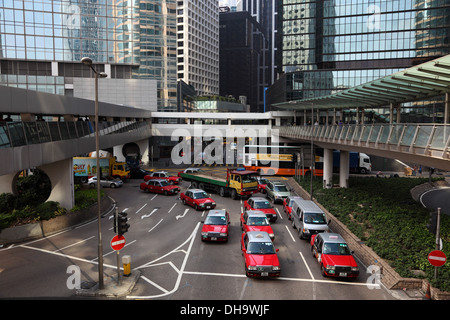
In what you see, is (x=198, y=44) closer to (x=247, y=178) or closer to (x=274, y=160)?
(x=274, y=160)

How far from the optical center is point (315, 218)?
20641 millimetres

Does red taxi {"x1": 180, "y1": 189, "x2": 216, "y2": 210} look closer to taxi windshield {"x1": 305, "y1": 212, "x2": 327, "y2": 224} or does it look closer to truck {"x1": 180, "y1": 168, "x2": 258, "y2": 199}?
truck {"x1": 180, "y1": 168, "x2": 258, "y2": 199}

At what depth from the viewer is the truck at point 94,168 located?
40875 millimetres

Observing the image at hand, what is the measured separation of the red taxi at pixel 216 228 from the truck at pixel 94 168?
958 inches

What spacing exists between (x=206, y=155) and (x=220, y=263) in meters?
51.2

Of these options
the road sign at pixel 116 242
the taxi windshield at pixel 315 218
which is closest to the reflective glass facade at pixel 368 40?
the taxi windshield at pixel 315 218

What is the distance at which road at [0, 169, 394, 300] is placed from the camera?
13.7m

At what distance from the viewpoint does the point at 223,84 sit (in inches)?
7062

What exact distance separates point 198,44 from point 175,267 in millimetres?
124493

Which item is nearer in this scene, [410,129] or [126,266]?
[126,266]

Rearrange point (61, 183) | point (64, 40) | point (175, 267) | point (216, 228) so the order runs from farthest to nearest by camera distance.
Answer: point (64, 40) < point (61, 183) < point (216, 228) < point (175, 267)

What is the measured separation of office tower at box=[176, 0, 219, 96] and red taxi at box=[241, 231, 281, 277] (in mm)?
110664

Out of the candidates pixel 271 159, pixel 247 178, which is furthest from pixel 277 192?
pixel 271 159
